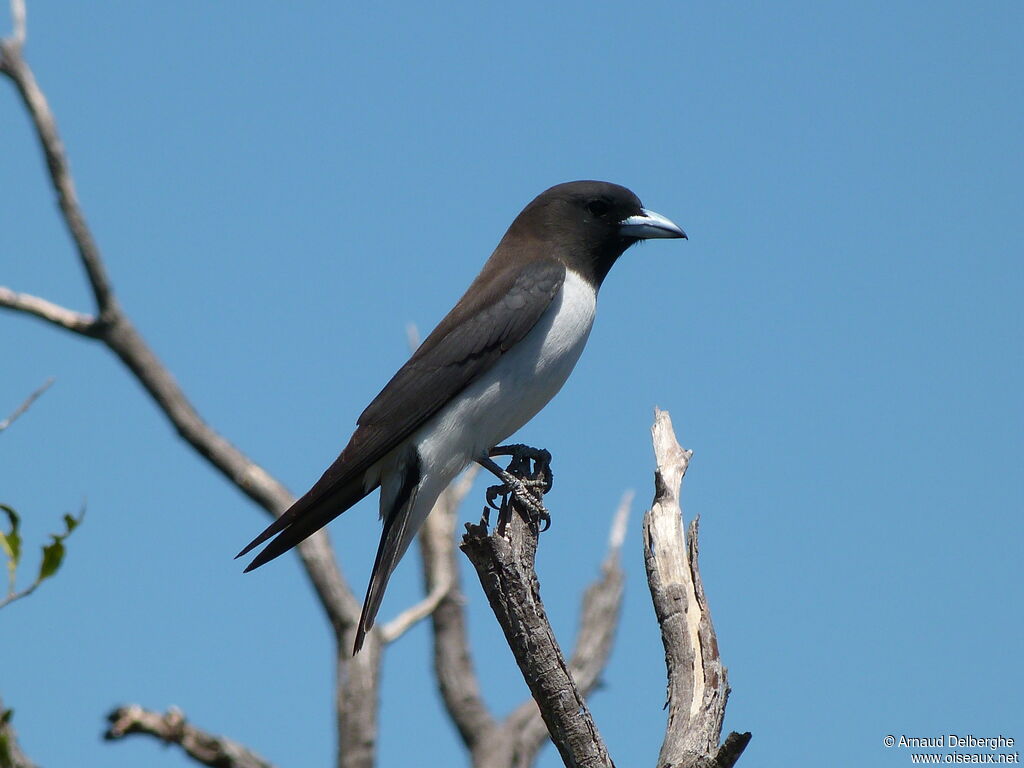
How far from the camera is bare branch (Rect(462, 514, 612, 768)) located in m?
4.05

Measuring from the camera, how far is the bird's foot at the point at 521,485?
4766mm

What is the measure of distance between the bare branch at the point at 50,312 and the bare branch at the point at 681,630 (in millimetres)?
8528

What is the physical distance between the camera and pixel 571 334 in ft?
18.2

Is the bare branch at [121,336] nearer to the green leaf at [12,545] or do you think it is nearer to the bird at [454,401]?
the bird at [454,401]

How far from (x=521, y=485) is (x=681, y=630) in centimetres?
95

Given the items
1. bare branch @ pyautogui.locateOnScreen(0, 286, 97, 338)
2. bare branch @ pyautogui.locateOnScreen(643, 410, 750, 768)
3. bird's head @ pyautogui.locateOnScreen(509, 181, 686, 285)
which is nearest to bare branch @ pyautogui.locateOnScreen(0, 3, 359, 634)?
bare branch @ pyautogui.locateOnScreen(0, 286, 97, 338)

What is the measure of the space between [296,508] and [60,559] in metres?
1.88

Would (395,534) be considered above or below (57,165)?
below

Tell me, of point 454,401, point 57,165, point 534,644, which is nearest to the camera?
point 534,644

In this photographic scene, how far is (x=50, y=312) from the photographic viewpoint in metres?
11.8

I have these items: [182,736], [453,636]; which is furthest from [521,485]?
[453,636]

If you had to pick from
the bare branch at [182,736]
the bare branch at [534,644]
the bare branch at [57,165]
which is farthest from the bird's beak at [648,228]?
the bare branch at [57,165]

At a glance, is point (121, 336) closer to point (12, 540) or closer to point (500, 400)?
point (500, 400)

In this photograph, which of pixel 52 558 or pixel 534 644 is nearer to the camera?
pixel 52 558
